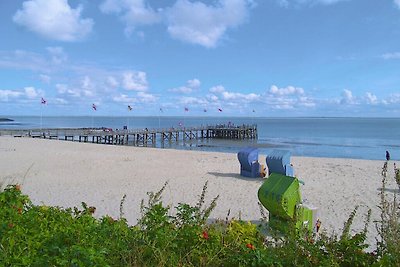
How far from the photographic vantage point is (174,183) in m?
12.1

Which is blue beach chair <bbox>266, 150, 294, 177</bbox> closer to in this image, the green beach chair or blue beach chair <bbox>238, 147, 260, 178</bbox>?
blue beach chair <bbox>238, 147, 260, 178</bbox>

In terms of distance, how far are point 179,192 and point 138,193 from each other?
117 centimetres

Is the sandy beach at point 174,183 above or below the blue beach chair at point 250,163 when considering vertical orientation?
below

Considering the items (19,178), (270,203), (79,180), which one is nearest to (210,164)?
(79,180)

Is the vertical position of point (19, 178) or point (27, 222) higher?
point (27, 222)

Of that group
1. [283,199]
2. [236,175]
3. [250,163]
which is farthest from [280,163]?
[283,199]

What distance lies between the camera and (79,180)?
41.1 ft

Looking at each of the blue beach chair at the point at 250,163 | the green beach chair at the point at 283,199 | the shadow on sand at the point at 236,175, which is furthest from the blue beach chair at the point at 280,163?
the green beach chair at the point at 283,199

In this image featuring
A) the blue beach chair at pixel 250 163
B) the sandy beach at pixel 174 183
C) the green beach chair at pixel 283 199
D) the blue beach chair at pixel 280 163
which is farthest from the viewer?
the blue beach chair at pixel 250 163

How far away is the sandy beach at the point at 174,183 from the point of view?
29.3 ft

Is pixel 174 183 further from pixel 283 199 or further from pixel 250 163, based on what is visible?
pixel 283 199

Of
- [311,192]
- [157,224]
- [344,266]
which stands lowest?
[311,192]

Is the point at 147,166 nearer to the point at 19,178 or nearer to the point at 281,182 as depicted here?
the point at 19,178

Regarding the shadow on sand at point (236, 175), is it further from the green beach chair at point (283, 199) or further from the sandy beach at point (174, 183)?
the green beach chair at point (283, 199)
